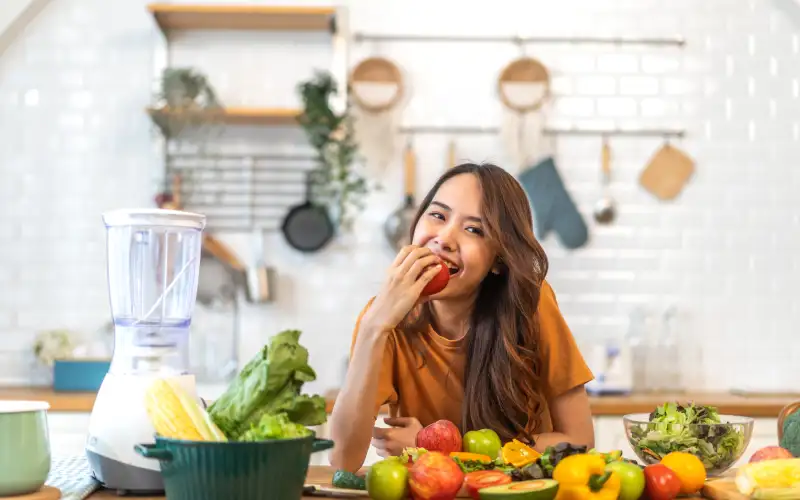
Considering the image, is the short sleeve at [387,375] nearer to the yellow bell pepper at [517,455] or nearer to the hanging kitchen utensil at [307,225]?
the yellow bell pepper at [517,455]

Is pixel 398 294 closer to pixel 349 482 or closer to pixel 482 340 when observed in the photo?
pixel 482 340

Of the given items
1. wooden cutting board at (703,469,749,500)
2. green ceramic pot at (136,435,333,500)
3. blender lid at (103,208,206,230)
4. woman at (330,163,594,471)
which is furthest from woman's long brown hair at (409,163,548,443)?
green ceramic pot at (136,435,333,500)

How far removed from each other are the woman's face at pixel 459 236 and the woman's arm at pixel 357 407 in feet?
0.81

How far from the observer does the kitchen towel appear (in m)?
1.36

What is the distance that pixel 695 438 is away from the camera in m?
1.50

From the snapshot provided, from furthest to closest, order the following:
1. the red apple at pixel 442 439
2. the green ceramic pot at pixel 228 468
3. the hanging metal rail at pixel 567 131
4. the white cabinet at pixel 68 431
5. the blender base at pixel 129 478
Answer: the hanging metal rail at pixel 567 131
the white cabinet at pixel 68 431
the red apple at pixel 442 439
the blender base at pixel 129 478
the green ceramic pot at pixel 228 468

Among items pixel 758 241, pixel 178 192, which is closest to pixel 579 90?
pixel 758 241

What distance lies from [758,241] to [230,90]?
233 cm

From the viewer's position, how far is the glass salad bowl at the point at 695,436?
4.93 feet

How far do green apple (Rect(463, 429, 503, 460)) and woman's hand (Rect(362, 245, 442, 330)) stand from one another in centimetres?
35

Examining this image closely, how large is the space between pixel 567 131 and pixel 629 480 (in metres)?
2.73

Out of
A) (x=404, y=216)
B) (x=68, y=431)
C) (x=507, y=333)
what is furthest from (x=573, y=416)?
(x=68, y=431)

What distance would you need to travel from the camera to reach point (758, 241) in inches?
153

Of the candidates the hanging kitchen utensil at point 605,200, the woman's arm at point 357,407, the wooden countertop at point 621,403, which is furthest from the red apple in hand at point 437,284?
the hanging kitchen utensil at point 605,200
